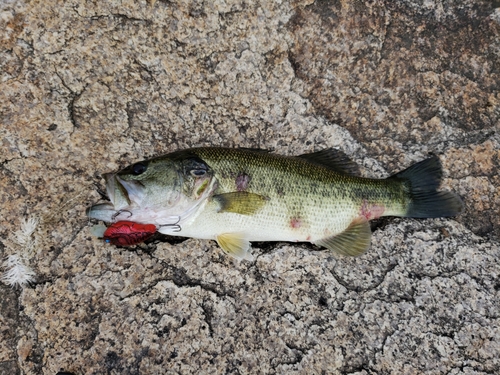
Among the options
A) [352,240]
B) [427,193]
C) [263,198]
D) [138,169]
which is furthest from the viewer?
[427,193]

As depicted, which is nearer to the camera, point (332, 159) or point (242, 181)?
point (242, 181)

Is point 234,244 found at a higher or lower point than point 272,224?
lower

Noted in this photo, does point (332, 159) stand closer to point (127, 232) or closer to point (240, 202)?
point (240, 202)

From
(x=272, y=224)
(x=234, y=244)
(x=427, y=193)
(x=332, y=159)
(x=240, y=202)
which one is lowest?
(x=234, y=244)

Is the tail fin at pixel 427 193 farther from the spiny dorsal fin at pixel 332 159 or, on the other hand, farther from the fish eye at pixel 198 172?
the fish eye at pixel 198 172

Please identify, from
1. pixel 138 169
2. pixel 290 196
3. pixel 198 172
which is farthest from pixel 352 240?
pixel 138 169

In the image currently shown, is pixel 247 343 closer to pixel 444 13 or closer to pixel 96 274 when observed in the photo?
pixel 96 274

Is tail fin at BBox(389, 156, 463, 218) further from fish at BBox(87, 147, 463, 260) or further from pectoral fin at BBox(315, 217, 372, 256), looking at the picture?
pectoral fin at BBox(315, 217, 372, 256)

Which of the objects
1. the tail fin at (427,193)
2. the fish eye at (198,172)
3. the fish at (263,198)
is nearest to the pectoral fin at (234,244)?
the fish at (263,198)

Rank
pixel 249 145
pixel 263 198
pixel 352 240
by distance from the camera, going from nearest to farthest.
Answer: pixel 263 198
pixel 352 240
pixel 249 145
